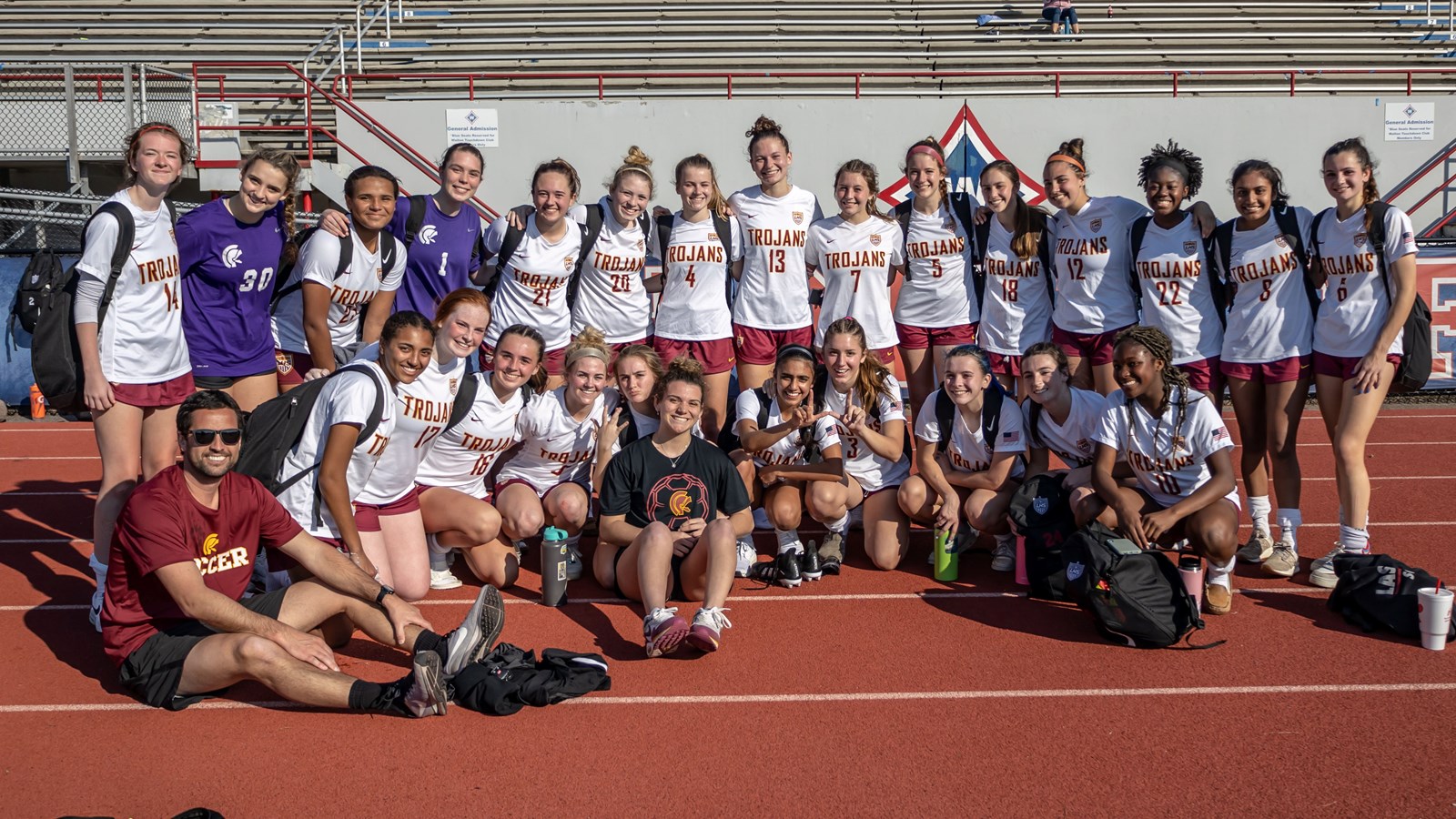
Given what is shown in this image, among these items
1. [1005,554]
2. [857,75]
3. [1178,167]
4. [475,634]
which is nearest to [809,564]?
[1005,554]

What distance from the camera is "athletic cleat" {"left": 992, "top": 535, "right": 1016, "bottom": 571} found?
18.9 feet

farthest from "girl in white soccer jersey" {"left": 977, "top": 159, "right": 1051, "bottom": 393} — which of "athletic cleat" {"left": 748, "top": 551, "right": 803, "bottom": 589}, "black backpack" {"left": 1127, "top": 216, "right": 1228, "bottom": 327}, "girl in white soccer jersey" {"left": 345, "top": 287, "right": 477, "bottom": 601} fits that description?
"girl in white soccer jersey" {"left": 345, "top": 287, "right": 477, "bottom": 601}

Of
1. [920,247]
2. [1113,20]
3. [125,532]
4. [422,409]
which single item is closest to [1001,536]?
[920,247]

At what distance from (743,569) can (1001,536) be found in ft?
4.26

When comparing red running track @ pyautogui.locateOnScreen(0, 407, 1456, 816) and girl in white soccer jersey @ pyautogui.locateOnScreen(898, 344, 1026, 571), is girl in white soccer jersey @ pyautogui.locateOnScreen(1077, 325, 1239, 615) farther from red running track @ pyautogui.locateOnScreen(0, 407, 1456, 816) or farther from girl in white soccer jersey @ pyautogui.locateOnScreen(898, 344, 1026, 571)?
girl in white soccer jersey @ pyautogui.locateOnScreen(898, 344, 1026, 571)

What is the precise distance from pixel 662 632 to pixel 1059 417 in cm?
238

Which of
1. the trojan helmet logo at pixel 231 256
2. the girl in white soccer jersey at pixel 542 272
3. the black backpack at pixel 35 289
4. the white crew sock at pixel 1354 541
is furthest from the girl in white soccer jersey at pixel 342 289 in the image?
the white crew sock at pixel 1354 541

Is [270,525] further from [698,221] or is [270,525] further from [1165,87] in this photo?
[1165,87]

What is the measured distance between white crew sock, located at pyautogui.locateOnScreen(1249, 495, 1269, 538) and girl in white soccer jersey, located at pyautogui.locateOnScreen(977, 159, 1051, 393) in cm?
139

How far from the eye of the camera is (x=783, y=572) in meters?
5.57

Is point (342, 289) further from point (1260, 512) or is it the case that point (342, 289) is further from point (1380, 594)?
point (1380, 594)

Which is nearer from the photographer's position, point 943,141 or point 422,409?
point 422,409

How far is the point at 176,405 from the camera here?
5.18 m

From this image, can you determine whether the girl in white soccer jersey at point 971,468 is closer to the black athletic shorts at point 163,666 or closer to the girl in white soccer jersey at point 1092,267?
the girl in white soccer jersey at point 1092,267
